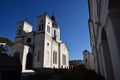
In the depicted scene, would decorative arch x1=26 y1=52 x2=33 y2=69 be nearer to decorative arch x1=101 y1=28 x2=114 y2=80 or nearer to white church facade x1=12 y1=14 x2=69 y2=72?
white church facade x1=12 y1=14 x2=69 y2=72

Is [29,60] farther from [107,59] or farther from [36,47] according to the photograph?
[107,59]

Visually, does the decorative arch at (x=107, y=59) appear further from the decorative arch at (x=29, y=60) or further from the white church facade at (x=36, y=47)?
the decorative arch at (x=29, y=60)

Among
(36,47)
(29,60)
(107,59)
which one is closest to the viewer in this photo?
(107,59)

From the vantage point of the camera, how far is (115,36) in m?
2.96

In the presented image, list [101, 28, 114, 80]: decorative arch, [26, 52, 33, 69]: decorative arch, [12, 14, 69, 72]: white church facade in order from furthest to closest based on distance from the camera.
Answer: [26, 52, 33, 69]: decorative arch → [12, 14, 69, 72]: white church facade → [101, 28, 114, 80]: decorative arch

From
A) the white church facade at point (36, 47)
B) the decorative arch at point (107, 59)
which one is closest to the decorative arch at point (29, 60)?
the white church facade at point (36, 47)

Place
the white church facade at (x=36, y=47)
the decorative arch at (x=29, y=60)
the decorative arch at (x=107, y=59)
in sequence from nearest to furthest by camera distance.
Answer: the decorative arch at (x=107, y=59)
the white church facade at (x=36, y=47)
the decorative arch at (x=29, y=60)

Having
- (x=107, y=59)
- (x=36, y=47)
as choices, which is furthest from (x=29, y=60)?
(x=107, y=59)

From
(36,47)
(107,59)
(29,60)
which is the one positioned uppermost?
(36,47)

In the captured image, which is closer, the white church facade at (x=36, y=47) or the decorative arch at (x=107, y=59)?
the decorative arch at (x=107, y=59)

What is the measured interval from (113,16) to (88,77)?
5298 mm

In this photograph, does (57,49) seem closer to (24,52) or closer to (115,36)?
(24,52)

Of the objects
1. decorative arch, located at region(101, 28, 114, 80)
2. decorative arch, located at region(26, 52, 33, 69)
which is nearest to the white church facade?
decorative arch, located at region(26, 52, 33, 69)

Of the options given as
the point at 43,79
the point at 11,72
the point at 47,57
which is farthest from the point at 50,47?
the point at 11,72
